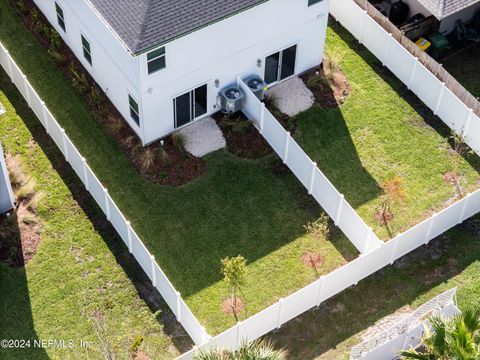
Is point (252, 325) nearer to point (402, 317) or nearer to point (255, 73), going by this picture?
point (402, 317)

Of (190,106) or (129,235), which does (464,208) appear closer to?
(190,106)

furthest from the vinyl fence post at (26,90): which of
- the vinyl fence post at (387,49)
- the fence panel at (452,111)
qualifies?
the fence panel at (452,111)

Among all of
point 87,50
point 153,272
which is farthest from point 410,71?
point 153,272

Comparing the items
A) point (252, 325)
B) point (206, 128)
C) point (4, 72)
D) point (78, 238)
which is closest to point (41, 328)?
point (78, 238)

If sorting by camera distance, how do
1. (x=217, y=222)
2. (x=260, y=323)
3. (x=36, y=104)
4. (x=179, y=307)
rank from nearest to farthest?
1. (x=260, y=323)
2. (x=179, y=307)
3. (x=217, y=222)
4. (x=36, y=104)

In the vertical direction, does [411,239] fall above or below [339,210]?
below

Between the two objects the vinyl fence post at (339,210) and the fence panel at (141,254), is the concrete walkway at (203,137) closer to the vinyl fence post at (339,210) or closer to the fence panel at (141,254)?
the fence panel at (141,254)

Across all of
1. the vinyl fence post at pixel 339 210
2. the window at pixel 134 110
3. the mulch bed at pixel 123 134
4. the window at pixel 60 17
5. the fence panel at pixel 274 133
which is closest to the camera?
the vinyl fence post at pixel 339 210
